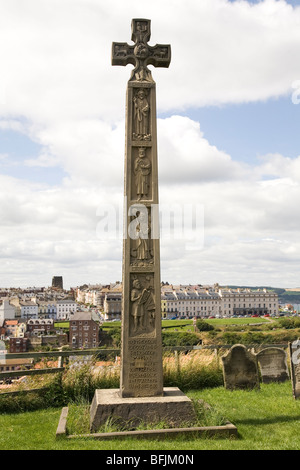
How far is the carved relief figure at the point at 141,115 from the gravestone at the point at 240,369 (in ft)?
21.1

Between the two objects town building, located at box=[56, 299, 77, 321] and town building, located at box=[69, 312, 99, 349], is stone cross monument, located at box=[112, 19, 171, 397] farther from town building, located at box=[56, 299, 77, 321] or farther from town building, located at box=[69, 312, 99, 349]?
town building, located at box=[56, 299, 77, 321]

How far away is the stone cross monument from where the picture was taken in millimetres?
8531

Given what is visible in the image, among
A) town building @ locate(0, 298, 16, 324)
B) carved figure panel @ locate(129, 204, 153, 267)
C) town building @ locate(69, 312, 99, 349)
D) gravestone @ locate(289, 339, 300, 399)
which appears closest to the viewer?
carved figure panel @ locate(129, 204, 153, 267)

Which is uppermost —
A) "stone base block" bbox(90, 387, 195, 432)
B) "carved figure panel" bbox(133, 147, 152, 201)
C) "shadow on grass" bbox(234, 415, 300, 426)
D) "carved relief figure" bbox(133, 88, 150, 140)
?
"carved relief figure" bbox(133, 88, 150, 140)

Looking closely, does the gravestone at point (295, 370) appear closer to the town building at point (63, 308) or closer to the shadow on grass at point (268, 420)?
the shadow on grass at point (268, 420)

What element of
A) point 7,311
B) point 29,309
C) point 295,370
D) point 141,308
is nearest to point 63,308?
point 29,309

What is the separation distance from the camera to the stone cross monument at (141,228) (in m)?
8.53

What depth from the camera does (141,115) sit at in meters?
9.48

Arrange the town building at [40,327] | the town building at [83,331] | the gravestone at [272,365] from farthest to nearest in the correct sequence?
the town building at [40,327] → the town building at [83,331] → the gravestone at [272,365]

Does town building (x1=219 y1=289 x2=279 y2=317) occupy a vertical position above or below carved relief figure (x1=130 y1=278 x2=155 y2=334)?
above

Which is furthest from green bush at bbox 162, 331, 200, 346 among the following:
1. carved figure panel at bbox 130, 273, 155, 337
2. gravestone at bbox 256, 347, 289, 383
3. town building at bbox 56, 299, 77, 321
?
town building at bbox 56, 299, 77, 321

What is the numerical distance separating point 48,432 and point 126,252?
3755 mm

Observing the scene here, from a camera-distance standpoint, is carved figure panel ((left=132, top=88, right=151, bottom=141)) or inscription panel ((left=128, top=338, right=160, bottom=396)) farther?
carved figure panel ((left=132, top=88, right=151, bottom=141))

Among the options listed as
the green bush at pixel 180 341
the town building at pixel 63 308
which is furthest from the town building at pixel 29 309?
the green bush at pixel 180 341
